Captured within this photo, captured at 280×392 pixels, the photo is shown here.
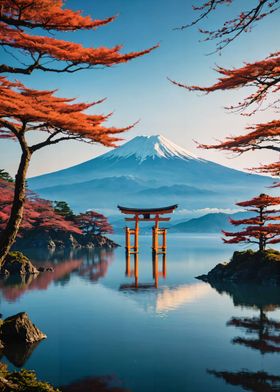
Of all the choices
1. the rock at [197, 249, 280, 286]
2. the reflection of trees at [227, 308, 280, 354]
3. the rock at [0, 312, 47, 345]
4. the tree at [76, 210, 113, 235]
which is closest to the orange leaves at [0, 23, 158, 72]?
the rock at [0, 312, 47, 345]

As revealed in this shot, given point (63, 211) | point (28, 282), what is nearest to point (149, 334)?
point (28, 282)

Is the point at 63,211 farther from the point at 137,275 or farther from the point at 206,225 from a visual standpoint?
the point at 206,225

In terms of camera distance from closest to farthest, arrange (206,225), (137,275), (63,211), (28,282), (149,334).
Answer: (149,334) → (28,282) → (137,275) → (63,211) → (206,225)

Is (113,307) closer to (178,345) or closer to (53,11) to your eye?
(178,345)

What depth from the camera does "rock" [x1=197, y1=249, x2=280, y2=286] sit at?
20.1 m

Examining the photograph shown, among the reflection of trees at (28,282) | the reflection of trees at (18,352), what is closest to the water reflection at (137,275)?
the reflection of trees at (28,282)

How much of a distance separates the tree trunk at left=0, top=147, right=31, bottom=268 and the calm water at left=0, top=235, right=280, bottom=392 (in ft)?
8.55

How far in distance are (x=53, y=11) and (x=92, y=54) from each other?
1396 mm

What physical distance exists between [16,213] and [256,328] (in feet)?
25.3

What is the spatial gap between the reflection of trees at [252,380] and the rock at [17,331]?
4.39m

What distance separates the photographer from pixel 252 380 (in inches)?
303

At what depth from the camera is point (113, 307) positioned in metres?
15.0

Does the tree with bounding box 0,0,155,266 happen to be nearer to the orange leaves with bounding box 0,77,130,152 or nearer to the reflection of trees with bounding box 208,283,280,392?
the orange leaves with bounding box 0,77,130,152

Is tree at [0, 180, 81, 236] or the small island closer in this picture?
the small island
